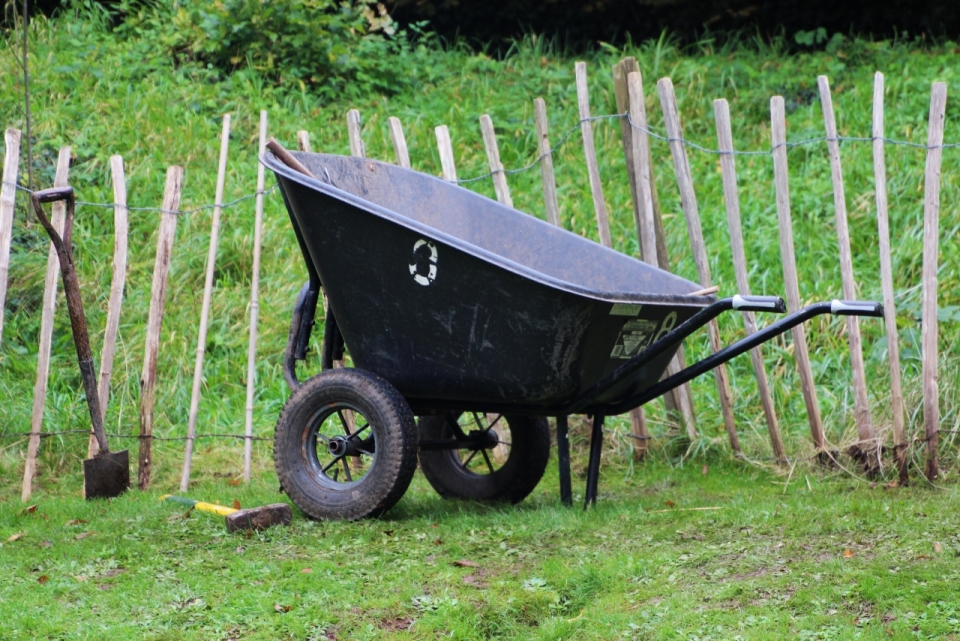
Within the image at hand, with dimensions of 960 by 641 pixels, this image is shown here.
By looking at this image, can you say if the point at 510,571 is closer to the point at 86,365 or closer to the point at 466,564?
the point at 466,564

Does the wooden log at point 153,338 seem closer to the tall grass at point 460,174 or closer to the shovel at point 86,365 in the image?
the shovel at point 86,365

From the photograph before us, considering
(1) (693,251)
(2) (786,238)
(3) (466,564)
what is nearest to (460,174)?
(1) (693,251)

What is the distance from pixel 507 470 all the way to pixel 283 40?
16.6ft

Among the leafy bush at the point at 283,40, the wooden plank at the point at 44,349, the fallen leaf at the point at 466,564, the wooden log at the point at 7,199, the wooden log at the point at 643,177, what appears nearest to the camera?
the fallen leaf at the point at 466,564

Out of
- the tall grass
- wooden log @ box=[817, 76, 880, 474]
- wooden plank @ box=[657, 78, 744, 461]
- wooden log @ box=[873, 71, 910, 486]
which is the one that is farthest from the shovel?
wooden log @ box=[873, 71, 910, 486]

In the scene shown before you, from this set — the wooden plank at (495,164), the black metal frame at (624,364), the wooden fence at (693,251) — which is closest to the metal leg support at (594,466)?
the black metal frame at (624,364)

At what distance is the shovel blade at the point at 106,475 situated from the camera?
434 cm

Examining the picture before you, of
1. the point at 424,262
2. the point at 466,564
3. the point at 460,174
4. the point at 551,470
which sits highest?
the point at 460,174

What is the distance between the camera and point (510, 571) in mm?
3068

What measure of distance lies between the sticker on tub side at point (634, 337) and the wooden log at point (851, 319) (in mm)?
991

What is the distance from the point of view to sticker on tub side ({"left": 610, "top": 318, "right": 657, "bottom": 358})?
12.0 ft

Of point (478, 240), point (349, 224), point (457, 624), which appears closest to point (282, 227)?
point (478, 240)

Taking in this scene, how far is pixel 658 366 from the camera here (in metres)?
3.97

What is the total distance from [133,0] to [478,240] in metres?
5.89
